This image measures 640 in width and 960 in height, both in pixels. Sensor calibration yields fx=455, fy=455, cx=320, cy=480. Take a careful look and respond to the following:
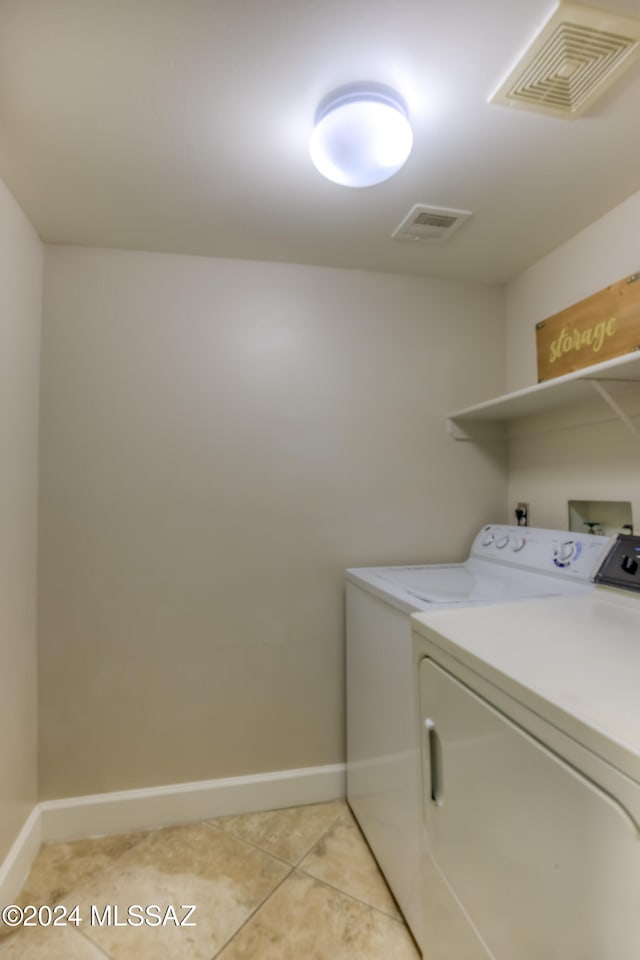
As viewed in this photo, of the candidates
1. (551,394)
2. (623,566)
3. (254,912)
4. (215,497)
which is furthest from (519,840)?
(215,497)

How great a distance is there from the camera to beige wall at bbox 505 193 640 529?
1596mm

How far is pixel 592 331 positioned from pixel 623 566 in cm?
93

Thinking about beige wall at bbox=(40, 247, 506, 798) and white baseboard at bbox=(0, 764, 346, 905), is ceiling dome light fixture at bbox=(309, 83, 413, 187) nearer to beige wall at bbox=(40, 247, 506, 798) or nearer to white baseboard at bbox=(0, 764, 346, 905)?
beige wall at bbox=(40, 247, 506, 798)

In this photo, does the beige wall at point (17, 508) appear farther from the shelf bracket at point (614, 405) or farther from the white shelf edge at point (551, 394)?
the shelf bracket at point (614, 405)

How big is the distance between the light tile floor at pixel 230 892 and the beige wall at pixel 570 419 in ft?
5.00

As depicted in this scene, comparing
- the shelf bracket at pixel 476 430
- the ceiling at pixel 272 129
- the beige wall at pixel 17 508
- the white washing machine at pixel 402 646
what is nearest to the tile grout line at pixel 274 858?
the white washing machine at pixel 402 646

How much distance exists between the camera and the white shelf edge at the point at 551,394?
1276 mm

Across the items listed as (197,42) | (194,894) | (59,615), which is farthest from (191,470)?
(194,894)

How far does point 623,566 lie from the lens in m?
1.30

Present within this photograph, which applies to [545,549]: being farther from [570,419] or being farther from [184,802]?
[184,802]

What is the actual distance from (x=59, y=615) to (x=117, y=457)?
2.16 feet

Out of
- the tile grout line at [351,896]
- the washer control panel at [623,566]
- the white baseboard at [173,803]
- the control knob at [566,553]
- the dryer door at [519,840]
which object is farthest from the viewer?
the white baseboard at [173,803]

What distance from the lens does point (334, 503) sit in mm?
2029

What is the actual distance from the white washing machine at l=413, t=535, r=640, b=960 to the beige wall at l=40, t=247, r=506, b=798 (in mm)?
876
